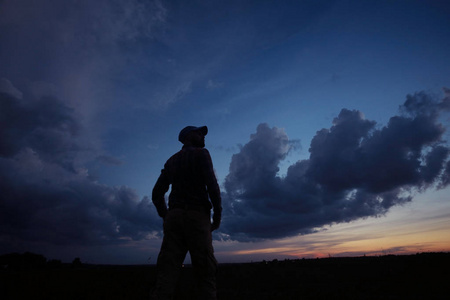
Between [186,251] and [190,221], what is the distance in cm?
43

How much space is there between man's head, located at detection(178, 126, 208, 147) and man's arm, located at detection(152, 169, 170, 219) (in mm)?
560

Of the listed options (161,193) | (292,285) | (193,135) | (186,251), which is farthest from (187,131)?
(292,285)

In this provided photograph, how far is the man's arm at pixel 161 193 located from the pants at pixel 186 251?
563 mm

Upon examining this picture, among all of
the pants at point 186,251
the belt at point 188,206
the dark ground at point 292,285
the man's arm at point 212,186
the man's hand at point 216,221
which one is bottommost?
the dark ground at point 292,285

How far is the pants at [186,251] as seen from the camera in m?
2.85

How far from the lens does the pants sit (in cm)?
285

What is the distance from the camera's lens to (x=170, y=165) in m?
3.44

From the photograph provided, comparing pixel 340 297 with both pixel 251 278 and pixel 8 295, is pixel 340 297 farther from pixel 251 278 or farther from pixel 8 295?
pixel 8 295

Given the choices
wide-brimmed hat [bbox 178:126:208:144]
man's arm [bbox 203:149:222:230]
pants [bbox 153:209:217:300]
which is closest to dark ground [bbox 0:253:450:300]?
pants [bbox 153:209:217:300]

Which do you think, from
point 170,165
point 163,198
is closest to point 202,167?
point 170,165

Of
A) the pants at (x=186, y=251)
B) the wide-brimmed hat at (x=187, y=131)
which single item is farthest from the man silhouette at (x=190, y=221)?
the wide-brimmed hat at (x=187, y=131)

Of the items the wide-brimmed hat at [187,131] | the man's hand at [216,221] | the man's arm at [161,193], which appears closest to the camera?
the man's hand at [216,221]

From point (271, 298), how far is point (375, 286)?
15.9 ft

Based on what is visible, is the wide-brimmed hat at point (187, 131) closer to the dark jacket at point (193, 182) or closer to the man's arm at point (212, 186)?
the dark jacket at point (193, 182)
